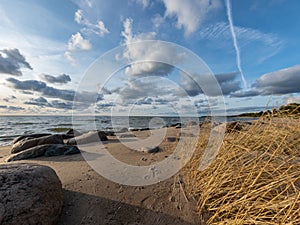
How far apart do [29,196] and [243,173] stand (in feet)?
8.36

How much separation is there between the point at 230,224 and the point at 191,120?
357 centimetres

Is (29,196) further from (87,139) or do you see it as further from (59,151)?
(87,139)

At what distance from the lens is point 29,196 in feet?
6.64

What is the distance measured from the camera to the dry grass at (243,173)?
1834 millimetres

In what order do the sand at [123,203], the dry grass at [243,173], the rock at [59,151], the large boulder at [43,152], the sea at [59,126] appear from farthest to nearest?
the sea at [59,126] < the rock at [59,151] < the large boulder at [43,152] < the sand at [123,203] < the dry grass at [243,173]

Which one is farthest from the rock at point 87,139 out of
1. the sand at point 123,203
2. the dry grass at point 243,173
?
the dry grass at point 243,173

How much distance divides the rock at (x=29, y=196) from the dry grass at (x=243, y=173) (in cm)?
185

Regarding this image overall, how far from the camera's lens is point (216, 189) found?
220 cm

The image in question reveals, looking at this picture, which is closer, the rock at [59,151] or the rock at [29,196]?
the rock at [29,196]

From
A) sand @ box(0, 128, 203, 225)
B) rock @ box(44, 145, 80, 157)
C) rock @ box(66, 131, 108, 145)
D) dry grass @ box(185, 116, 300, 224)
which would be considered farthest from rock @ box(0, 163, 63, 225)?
rock @ box(66, 131, 108, 145)

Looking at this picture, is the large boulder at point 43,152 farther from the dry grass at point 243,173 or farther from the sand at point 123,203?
the dry grass at point 243,173

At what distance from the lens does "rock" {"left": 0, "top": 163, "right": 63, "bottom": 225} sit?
1.86 metres

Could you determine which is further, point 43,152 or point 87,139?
point 87,139

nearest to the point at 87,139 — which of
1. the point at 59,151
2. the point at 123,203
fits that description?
the point at 59,151
